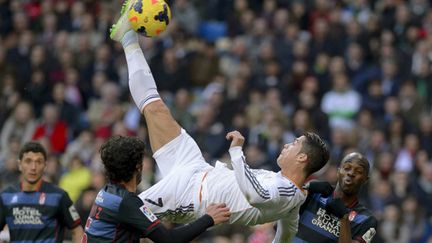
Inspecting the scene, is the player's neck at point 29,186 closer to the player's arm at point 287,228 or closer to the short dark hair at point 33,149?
the short dark hair at point 33,149

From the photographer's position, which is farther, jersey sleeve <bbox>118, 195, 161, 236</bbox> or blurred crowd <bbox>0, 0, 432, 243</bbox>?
blurred crowd <bbox>0, 0, 432, 243</bbox>

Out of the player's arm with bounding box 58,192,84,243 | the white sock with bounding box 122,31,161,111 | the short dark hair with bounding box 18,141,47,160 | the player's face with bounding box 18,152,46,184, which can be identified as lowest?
the player's arm with bounding box 58,192,84,243

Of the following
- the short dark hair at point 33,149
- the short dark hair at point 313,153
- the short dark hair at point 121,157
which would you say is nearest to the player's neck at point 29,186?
the short dark hair at point 33,149

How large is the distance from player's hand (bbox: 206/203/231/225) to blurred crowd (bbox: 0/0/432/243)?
5208 millimetres

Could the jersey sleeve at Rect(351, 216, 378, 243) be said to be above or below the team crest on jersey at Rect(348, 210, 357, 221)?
below

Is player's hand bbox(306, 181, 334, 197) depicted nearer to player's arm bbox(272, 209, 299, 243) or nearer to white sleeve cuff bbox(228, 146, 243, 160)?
player's arm bbox(272, 209, 299, 243)

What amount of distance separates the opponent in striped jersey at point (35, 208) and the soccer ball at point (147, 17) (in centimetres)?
173

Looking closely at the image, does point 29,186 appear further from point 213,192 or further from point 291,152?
point 291,152

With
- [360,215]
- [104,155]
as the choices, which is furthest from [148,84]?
[360,215]

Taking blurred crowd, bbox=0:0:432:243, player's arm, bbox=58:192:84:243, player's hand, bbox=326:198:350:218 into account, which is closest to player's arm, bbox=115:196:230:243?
player's hand, bbox=326:198:350:218

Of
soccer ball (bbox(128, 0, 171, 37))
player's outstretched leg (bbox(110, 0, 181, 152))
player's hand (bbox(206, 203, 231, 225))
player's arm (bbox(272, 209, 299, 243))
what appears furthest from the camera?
soccer ball (bbox(128, 0, 171, 37))

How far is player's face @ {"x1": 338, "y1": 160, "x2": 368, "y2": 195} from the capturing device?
8.76 meters

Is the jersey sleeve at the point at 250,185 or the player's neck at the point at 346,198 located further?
the player's neck at the point at 346,198

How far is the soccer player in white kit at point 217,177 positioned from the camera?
26.6ft
